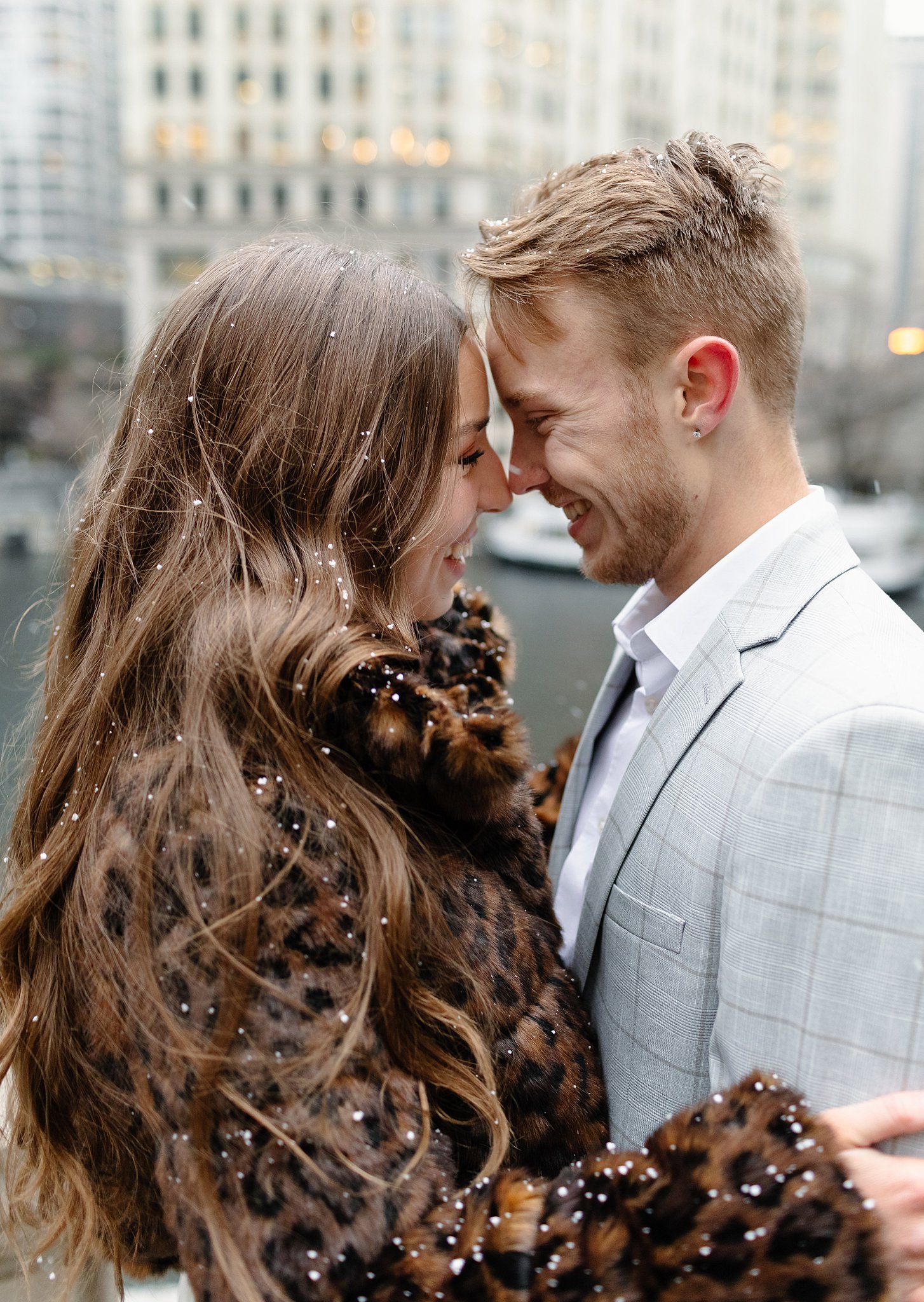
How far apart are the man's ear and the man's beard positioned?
A: 59mm

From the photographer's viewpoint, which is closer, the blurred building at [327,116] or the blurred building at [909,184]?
the blurred building at [327,116]

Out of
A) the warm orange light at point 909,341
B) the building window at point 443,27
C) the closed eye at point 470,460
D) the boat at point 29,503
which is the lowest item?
the boat at point 29,503

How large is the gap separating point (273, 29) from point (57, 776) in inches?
245

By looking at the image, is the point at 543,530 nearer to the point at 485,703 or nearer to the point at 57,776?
the point at 485,703

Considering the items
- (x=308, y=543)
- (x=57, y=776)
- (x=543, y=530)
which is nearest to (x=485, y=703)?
(x=308, y=543)

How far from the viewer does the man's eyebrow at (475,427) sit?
1453 mm

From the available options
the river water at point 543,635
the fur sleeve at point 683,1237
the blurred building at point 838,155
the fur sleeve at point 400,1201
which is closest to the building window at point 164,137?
the river water at point 543,635

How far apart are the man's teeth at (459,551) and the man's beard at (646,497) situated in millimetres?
260

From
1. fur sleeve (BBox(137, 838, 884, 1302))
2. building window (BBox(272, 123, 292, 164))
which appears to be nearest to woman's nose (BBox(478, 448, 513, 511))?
fur sleeve (BBox(137, 838, 884, 1302))

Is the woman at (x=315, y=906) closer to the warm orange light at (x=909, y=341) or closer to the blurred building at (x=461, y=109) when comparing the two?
the blurred building at (x=461, y=109)

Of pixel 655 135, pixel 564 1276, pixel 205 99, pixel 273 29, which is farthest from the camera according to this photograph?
pixel 205 99

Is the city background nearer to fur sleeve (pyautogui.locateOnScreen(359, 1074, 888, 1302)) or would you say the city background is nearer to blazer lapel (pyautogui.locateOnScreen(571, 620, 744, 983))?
blazer lapel (pyautogui.locateOnScreen(571, 620, 744, 983))

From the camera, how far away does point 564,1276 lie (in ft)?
3.07

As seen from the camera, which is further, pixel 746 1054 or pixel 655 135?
pixel 655 135
